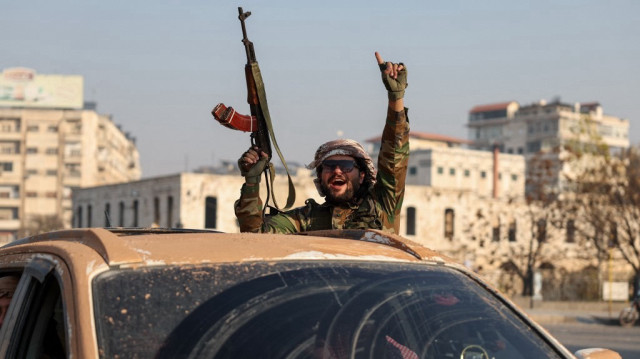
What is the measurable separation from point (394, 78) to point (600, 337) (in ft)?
62.2

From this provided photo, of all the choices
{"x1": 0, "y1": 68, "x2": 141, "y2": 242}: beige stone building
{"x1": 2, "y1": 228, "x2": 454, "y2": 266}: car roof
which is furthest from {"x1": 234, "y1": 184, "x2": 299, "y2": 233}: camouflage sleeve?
{"x1": 0, "y1": 68, "x2": 141, "y2": 242}: beige stone building

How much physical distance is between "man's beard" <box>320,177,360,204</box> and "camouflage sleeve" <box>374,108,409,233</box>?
0.50ft

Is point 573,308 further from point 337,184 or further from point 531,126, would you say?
point 531,126

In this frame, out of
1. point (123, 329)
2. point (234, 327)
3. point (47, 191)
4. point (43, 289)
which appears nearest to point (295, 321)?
point (234, 327)

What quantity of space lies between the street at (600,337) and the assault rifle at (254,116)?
38.3ft

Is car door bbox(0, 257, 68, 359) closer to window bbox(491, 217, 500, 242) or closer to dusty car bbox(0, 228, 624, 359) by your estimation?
dusty car bbox(0, 228, 624, 359)

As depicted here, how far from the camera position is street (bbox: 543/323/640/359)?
19028mm

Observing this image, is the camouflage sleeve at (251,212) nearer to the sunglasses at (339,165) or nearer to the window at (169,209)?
the sunglasses at (339,165)

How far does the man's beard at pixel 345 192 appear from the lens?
18.0 feet

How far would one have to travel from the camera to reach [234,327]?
2859mm

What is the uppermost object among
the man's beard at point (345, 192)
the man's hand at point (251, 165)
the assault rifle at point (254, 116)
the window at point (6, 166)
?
the window at point (6, 166)

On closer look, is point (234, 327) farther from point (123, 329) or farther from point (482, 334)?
point (482, 334)

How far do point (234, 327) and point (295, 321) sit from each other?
171 millimetres

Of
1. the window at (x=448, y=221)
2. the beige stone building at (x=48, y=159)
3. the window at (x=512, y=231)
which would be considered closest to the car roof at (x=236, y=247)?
the window at (x=448, y=221)
